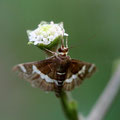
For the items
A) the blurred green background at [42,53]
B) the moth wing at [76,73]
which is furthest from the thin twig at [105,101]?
the blurred green background at [42,53]

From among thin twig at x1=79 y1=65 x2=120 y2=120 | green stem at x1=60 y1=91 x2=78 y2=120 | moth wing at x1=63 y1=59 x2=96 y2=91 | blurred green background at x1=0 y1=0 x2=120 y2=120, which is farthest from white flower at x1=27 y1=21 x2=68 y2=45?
blurred green background at x1=0 y1=0 x2=120 y2=120

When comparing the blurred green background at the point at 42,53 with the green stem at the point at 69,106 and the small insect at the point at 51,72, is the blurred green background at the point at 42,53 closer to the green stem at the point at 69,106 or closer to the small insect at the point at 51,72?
the green stem at the point at 69,106

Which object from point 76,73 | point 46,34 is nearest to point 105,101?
point 76,73

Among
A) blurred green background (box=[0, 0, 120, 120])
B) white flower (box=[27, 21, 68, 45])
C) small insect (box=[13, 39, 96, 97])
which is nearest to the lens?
white flower (box=[27, 21, 68, 45])

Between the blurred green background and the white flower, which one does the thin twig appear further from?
the blurred green background

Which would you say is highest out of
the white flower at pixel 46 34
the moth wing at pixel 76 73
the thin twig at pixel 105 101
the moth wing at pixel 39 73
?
the white flower at pixel 46 34

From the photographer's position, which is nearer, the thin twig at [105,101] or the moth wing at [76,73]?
the moth wing at [76,73]
